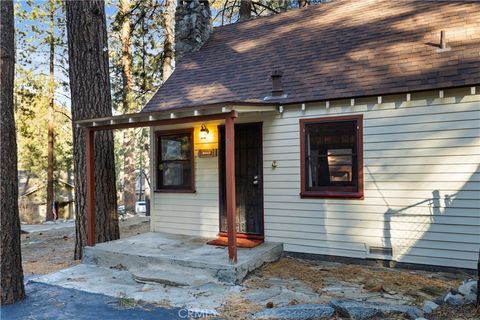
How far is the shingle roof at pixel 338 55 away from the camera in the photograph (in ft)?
17.4

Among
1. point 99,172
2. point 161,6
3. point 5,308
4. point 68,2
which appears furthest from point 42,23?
point 5,308

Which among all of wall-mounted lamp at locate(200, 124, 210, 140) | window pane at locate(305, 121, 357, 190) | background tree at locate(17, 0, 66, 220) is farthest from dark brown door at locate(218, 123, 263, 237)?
background tree at locate(17, 0, 66, 220)

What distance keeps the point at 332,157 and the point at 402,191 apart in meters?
1.11

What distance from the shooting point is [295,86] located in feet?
20.3

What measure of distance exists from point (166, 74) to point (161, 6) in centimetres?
230

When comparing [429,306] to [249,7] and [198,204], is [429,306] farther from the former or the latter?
[249,7]

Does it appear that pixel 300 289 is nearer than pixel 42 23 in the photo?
Yes

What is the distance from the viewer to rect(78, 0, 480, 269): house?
15.9ft

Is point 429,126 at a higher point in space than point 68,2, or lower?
lower

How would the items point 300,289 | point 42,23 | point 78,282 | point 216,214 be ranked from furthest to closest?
point 42,23 < point 216,214 < point 78,282 < point 300,289

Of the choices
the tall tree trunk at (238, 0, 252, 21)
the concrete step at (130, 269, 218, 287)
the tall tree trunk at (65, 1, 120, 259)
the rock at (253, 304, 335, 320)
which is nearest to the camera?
the rock at (253, 304, 335, 320)

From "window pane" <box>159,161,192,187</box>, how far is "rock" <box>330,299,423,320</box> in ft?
13.3

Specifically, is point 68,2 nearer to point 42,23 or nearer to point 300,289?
point 300,289

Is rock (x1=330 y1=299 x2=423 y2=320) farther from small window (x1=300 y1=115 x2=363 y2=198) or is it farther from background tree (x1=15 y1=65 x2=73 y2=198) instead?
background tree (x1=15 y1=65 x2=73 y2=198)
